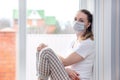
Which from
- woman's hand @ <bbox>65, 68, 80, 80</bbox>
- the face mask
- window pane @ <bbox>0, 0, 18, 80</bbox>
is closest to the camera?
woman's hand @ <bbox>65, 68, 80, 80</bbox>

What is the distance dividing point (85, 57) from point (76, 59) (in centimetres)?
7

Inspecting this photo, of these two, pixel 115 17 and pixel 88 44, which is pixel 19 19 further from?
pixel 115 17

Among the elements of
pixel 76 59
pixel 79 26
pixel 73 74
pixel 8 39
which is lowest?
pixel 73 74

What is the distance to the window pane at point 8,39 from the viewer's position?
81.4 inches

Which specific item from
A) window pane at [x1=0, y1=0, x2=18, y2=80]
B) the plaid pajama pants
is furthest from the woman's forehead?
window pane at [x1=0, y1=0, x2=18, y2=80]

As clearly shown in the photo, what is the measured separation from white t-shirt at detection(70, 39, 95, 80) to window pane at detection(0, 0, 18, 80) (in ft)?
1.85

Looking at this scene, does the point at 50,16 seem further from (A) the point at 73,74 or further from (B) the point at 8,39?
(A) the point at 73,74

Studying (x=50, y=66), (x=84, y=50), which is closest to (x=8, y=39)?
(x=50, y=66)

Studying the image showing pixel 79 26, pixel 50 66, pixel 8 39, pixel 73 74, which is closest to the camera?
pixel 50 66

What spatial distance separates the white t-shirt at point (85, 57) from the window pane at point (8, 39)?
564 mm

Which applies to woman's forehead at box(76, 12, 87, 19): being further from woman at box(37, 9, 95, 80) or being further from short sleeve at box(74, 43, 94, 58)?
short sleeve at box(74, 43, 94, 58)

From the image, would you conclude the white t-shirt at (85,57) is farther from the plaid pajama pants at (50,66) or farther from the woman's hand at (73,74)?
the plaid pajama pants at (50,66)

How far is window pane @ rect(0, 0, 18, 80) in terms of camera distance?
207 centimetres

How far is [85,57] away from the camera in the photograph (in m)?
1.83
